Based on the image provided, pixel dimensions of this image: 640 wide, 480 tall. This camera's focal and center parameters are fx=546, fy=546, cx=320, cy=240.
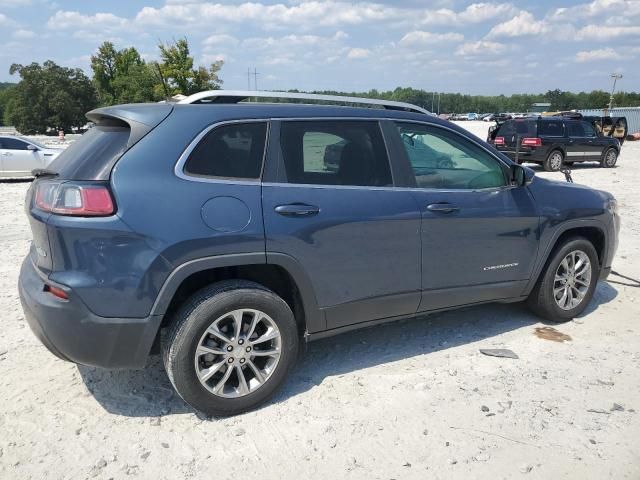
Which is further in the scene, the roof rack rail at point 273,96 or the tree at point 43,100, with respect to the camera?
the tree at point 43,100

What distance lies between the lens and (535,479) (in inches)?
107

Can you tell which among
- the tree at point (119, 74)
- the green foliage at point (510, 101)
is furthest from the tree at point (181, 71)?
the green foliage at point (510, 101)

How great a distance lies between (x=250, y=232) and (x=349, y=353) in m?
1.50

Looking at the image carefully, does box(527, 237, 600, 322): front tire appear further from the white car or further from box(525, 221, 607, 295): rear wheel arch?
the white car

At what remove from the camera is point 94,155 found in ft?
9.95

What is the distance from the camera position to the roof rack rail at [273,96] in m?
3.40

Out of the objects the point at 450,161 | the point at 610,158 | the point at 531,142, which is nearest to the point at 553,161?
the point at 531,142

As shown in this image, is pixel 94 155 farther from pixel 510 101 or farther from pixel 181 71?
pixel 510 101

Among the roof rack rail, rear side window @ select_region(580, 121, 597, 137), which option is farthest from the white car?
rear side window @ select_region(580, 121, 597, 137)

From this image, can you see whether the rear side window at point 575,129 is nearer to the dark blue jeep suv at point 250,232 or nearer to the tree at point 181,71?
the dark blue jeep suv at point 250,232

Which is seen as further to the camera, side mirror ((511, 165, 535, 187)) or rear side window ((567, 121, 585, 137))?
rear side window ((567, 121, 585, 137))

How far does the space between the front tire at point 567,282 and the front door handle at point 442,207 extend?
125 centimetres

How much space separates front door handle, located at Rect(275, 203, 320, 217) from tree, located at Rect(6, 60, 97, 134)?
2714 inches

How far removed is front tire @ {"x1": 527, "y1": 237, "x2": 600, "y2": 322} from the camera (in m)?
4.56
